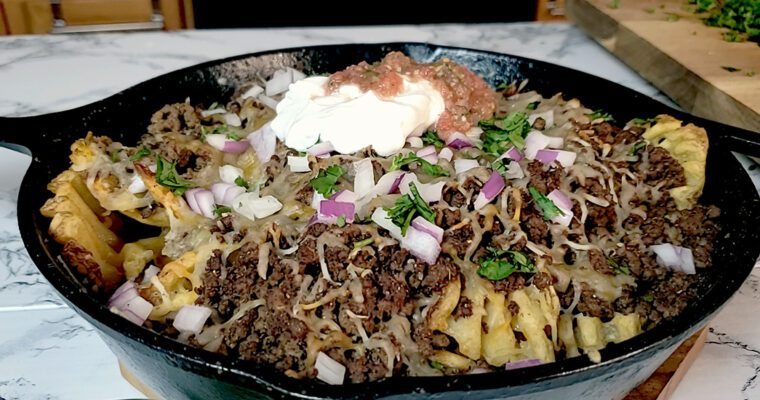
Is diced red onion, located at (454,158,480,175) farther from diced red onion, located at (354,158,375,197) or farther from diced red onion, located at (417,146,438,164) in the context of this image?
diced red onion, located at (354,158,375,197)

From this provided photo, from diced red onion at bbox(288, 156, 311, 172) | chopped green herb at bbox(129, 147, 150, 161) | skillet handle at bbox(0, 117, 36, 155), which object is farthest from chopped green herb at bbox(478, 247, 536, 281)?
skillet handle at bbox(0, 117, 36, 155)

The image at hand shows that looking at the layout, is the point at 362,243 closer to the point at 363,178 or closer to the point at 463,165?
the point at 363,178

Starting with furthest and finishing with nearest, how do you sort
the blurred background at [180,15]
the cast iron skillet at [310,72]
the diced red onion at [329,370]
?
1. the blurred background at [180,15]
2. the diced red onion at [329,370]
3. the cast iron skillet at [310,72]

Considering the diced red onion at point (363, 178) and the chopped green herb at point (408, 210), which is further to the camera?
the diced red onion at point (363, 178)

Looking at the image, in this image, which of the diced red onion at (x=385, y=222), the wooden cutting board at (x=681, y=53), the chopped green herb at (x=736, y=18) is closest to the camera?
the diced red onion at (x=385, y=222)

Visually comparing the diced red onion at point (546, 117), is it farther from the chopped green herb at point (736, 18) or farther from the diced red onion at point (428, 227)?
the chopped green herb at point (736, 18)

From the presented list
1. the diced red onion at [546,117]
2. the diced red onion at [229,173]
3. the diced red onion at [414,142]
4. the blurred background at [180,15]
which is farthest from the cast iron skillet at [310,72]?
the blurred background at [180,15]

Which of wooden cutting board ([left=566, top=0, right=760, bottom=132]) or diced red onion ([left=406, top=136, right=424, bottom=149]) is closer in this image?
diced red onion ([left=406, top=136, right=424, bottom=149])
